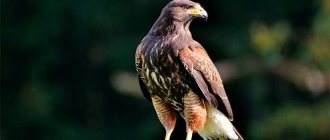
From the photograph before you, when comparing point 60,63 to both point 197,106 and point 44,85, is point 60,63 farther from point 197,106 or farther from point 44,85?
point 197,106

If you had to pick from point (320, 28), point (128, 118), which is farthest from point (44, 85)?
point (320, 28)

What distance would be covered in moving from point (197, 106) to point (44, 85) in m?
17.9

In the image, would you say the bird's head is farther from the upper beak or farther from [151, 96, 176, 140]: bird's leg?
[151, 96, 176, 140]: bird's leg

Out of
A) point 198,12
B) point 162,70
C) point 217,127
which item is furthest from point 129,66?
point 162,70

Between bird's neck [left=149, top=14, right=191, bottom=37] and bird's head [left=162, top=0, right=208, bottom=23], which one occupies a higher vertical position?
bird's head [left=162, top=0, right=208, bottom=23]

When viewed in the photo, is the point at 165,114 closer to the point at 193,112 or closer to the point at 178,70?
the point at 193,112

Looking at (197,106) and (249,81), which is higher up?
(197,106)

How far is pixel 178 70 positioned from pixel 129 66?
1593 centimetres

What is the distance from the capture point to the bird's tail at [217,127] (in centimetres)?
1063

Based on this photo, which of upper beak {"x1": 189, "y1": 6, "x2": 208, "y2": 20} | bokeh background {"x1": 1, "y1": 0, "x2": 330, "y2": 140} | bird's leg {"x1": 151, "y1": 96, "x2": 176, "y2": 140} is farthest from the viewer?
bokeh background {"x1": 1, "y1": 0, "x2": 330, "y2": 140}

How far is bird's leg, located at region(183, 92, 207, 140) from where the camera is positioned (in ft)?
34.0

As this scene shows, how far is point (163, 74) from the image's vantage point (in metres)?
10.1

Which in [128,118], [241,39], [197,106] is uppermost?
[197,106]

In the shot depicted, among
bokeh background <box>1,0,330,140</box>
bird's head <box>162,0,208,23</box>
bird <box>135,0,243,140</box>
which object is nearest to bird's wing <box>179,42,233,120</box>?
bird <box>135,0,243,140</box>
